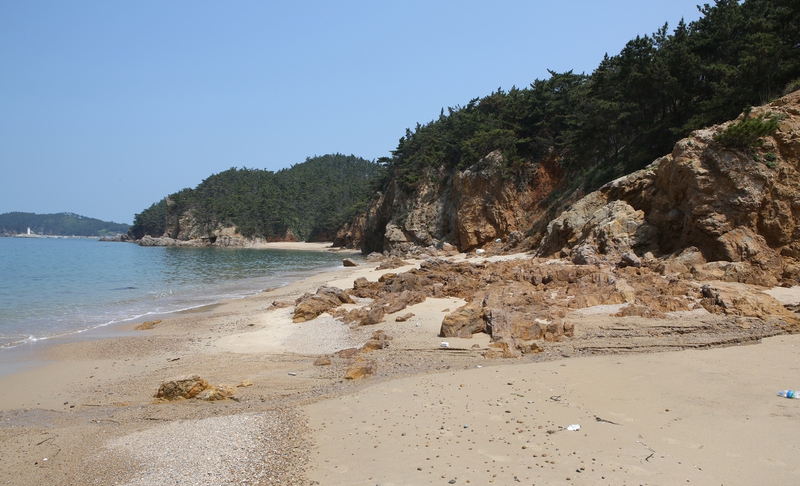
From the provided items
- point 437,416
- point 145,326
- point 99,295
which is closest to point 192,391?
point 437,416

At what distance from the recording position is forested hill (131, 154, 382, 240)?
298ft

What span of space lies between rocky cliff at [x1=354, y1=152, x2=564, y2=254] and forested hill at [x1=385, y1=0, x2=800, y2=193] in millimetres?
1221

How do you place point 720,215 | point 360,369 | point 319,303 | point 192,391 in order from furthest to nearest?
point 720,215
point 319,303
point 360,369
point 192,391

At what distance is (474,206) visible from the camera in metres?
37.6

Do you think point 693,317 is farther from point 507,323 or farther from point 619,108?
point 619,108

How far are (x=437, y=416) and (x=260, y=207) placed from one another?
93523mm

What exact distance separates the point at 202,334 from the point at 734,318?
39.8 feet

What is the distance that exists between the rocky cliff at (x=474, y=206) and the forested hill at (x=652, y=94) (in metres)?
1.22

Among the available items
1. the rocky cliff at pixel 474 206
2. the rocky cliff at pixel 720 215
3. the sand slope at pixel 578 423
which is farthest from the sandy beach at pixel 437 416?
the rocky cliff at pixel 474 206

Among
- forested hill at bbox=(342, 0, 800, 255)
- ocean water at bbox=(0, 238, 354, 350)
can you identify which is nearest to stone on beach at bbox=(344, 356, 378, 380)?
ocean water at bbox=(0, 238, 354, 350)

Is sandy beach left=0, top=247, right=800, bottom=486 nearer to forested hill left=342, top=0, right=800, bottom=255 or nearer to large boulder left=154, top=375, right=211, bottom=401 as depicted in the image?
large boulder left=154, top=375, right=211, bottom=401

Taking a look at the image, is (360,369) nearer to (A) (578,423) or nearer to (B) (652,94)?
(A) (578,423)

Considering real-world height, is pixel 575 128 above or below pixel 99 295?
above

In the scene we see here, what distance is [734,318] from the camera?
9.42 meters
